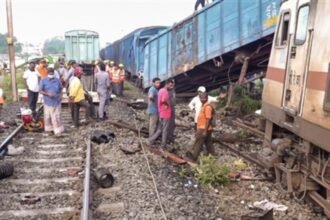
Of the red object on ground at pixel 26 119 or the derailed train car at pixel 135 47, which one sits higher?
the derailed train car at pixel 135 47

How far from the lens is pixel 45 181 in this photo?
891cm

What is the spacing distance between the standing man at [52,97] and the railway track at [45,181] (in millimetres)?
600

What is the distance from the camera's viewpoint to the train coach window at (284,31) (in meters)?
8.64

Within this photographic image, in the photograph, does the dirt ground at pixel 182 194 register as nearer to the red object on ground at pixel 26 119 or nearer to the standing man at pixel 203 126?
the standing man at pixel 203 126

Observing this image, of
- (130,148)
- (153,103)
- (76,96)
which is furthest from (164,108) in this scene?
(76,96)

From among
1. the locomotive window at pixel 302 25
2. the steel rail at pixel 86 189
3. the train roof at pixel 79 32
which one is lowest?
the steel rail at pixel 86 189

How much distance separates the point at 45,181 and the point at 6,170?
0.75 m

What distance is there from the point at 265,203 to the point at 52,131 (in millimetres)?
7971

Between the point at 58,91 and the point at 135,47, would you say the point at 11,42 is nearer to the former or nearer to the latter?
the point at 135,47

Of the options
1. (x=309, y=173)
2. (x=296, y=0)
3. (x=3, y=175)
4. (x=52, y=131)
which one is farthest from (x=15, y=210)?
(x=52, y=131)

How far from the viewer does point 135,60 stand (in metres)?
27.9

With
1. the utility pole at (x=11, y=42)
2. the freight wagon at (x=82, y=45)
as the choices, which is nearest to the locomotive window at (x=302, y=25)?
the utility pole at (x=11, y=42)

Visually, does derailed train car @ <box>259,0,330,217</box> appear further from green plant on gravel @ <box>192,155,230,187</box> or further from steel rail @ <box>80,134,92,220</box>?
steel rail @ <box>80,134,92,220</box>

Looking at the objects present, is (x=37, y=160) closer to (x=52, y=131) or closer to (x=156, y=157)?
(x=156, y=157)
